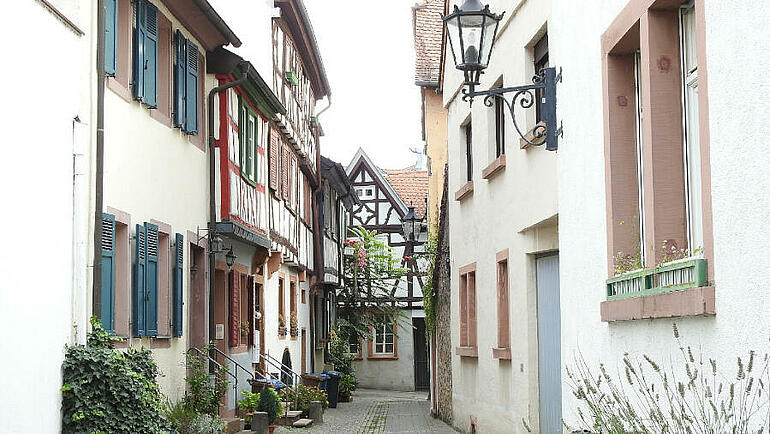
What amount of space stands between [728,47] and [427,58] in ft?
81.4

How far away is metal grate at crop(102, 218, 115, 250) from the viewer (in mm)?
10914

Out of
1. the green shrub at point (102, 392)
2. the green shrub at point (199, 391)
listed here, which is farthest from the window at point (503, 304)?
the green shrub at point (102, 392)

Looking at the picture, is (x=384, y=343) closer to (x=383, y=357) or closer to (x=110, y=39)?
(x=383, y=357)

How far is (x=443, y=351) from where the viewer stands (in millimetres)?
21844

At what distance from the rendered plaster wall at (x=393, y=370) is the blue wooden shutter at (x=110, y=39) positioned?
105 feet

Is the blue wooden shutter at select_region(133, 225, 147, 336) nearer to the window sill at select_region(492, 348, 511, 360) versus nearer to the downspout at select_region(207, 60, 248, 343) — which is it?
the downspout at select_region(207, 60, 248, 343)

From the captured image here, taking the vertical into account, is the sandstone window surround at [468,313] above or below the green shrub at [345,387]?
above

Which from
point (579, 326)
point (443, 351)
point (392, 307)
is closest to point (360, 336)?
point (392, 307)

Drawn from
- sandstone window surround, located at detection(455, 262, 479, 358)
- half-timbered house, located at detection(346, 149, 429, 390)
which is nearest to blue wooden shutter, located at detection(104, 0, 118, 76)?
sandstone window surround, located at detection(455, 262, 479, 358)

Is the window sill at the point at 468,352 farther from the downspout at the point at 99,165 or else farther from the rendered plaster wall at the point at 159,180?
the downspout at the point at 99,165

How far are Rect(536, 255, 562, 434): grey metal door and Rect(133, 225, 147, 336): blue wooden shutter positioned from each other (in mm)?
4395

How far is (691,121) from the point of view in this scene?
6.50m

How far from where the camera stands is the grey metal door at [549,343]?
12062mm

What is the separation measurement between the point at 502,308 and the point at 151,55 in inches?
213
